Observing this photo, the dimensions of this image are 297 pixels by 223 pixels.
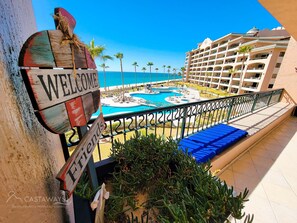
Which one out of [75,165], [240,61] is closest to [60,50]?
[75,165]

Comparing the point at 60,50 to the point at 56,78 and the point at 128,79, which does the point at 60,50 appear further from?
the point at 128,79

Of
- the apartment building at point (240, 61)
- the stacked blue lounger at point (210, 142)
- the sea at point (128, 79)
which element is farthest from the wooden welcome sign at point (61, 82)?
the sea at point (128, 79)

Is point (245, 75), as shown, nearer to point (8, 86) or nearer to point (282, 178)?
point (282, 178)

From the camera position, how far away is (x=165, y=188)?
1.41 meters

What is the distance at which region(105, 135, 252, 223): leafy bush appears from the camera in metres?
1.06

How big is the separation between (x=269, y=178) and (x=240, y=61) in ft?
110

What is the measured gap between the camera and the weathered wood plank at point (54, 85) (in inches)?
19.4

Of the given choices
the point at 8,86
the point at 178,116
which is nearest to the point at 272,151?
the point at 178,116

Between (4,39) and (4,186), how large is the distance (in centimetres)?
58

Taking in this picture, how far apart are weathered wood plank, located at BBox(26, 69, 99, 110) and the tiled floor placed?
2972 mm

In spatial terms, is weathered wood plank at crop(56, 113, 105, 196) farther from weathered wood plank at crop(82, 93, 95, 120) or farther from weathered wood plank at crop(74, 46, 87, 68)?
weathered wood plank at crop(74, 46, 87, 68)

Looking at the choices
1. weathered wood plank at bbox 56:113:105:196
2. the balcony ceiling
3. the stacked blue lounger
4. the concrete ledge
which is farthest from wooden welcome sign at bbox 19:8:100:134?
the balcony ceiling

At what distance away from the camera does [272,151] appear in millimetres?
3477

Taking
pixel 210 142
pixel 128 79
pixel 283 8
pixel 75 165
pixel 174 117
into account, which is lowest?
pixel 128 79
